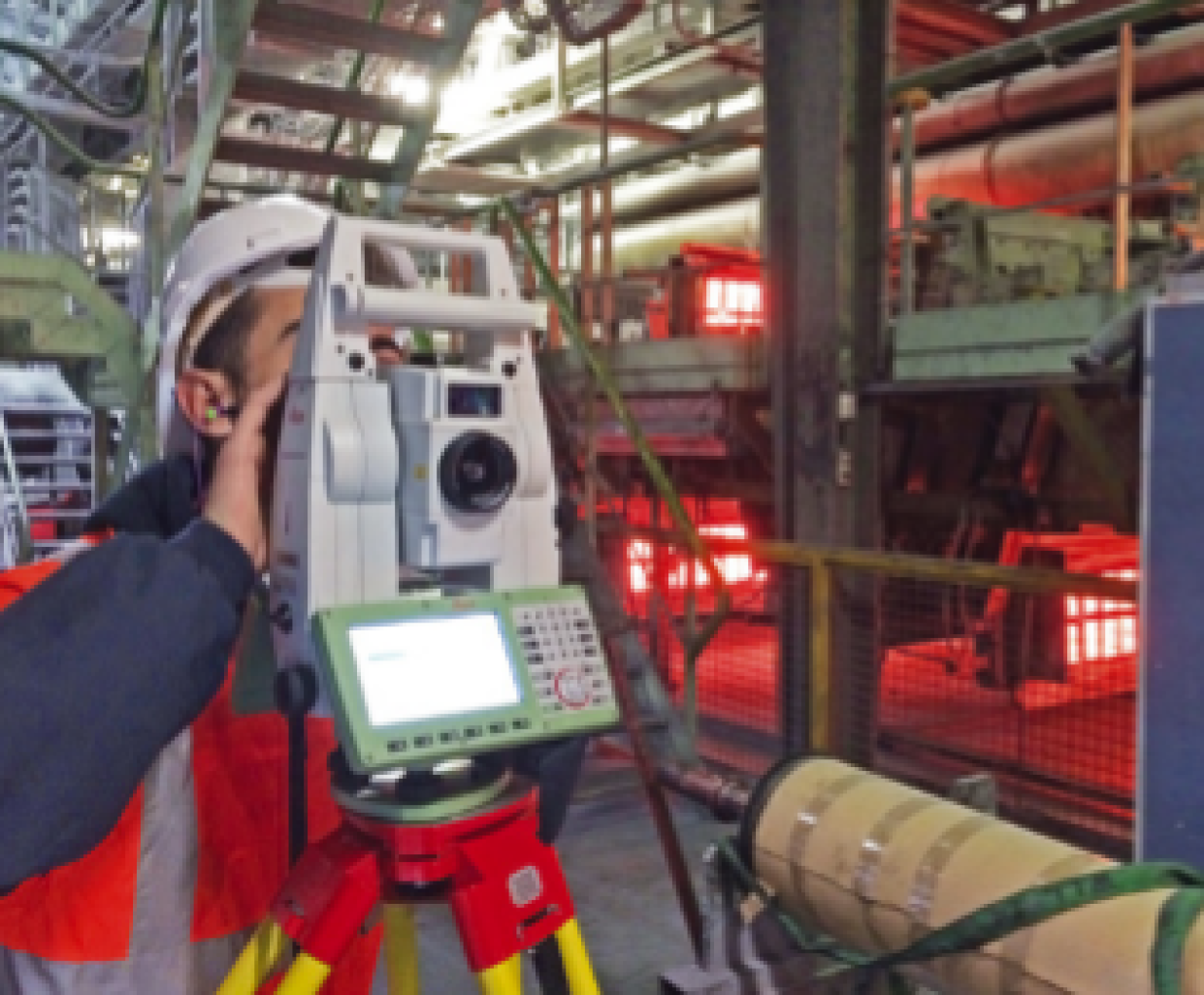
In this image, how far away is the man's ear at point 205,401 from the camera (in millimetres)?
1218

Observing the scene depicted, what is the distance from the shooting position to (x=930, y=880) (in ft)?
4.82

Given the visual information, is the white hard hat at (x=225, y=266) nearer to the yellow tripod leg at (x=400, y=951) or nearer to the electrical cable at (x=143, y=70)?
the yellow tripod leg at (x=400, y=951)

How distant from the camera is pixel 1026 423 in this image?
614 centimetres

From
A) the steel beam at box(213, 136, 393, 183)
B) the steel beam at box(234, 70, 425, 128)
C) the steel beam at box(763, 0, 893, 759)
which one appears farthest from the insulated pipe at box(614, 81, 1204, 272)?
the steel beam at box(213, 136, 393, 183)

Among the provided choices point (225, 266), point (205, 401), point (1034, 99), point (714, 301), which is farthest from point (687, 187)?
point (205, 401)

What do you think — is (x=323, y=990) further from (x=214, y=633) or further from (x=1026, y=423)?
(x=1026, y=423)

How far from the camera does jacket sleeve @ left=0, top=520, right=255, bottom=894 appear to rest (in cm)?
93

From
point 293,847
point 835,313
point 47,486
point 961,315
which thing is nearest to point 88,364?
point 47,486

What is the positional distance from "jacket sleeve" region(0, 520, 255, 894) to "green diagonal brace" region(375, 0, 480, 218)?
4103 millimetres

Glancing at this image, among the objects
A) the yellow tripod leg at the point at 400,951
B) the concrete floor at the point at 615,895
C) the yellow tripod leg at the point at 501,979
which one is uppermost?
the yellow tripod leg at the point at 501,979

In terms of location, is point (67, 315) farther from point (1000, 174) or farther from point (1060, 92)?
point (1060, 92)

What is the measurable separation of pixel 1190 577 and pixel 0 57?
10694 millimetres

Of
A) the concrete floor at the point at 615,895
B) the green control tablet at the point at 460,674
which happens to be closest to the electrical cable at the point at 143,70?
the concrete floor at the point at 615,895

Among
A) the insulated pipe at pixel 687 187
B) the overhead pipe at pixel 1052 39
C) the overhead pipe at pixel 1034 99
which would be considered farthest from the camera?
the insulated pipe at pixel 687 187
